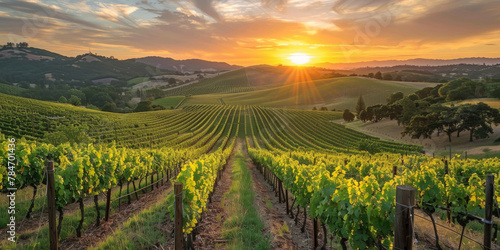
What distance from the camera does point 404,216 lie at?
3.77 metres

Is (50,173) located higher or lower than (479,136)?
higher

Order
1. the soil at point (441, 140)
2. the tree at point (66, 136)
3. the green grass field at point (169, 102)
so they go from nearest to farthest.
Result: the tree at point (66, 136), the soil at point (441, 140), the green grass field at point (169, 102)

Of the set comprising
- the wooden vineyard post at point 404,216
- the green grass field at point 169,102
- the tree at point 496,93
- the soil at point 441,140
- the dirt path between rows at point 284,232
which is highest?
the tree at point 496,93

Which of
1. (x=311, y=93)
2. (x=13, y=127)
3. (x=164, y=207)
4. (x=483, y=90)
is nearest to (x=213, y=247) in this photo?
(x=164, y=207)

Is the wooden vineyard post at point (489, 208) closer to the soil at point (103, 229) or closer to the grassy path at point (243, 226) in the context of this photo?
the grassy path at point (243, 226)

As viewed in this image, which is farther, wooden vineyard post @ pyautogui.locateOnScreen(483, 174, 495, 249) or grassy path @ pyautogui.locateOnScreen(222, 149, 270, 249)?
grassy path @ pyautogui.locateOnScreen(222, 149, 270, 249)

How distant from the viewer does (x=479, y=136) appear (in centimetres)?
4522

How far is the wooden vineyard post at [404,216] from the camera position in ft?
12.1

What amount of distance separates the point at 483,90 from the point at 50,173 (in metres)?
107

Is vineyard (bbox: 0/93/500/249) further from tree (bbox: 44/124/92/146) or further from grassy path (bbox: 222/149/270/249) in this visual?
tree (bbox: 44/124/92/146)

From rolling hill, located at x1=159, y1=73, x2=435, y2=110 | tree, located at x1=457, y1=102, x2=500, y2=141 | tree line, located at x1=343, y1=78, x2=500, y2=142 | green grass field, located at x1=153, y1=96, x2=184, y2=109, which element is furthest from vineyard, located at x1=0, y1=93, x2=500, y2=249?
rolling hill, located at x1=159, y1=73, x2=435, y2=110

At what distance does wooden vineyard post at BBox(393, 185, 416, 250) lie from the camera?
12.1ft

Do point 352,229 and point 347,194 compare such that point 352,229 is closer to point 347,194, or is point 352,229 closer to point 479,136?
point 347,194

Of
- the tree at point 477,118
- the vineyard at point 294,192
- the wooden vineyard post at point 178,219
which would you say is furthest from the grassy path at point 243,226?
the tree at point 477,118
